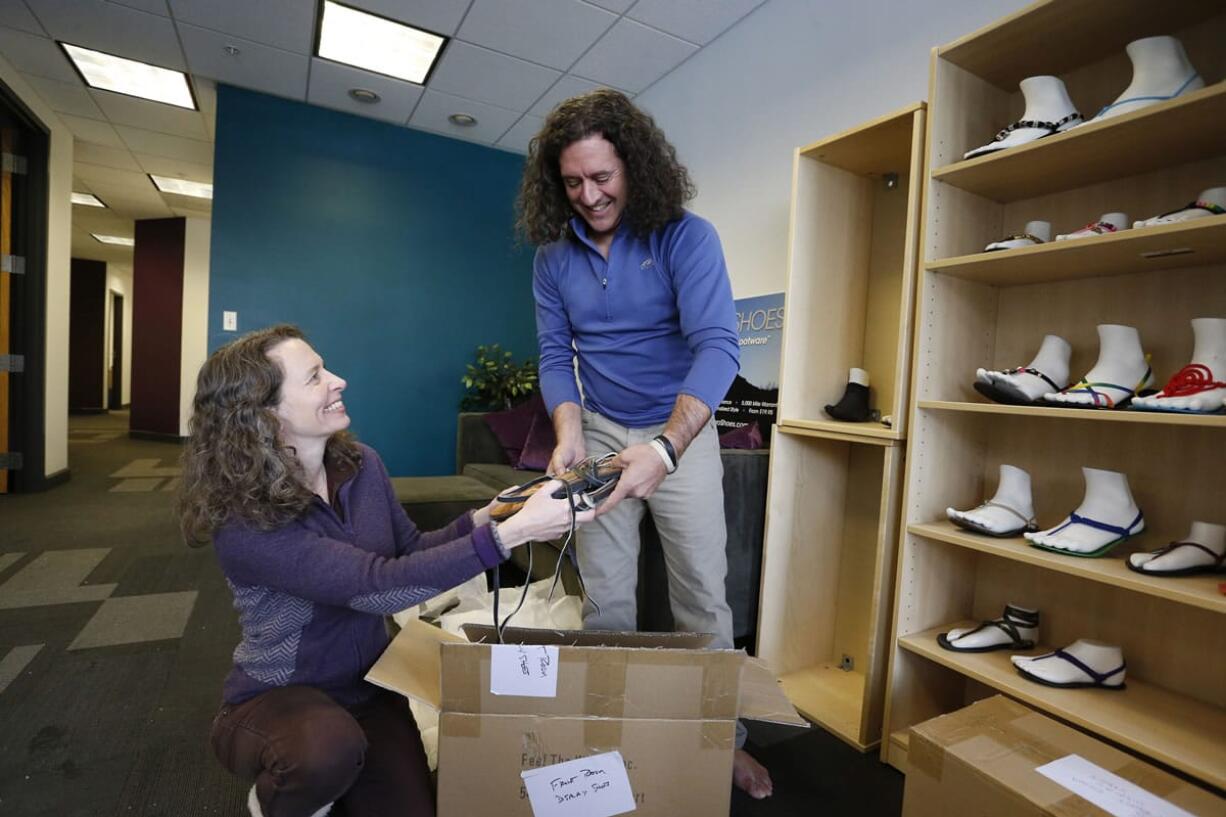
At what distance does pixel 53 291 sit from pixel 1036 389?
5738mm

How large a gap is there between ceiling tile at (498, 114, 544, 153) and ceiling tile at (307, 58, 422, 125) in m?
0.67

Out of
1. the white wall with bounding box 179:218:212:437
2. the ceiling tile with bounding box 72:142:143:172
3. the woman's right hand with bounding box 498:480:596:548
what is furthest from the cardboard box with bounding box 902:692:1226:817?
the white wall with bounding box 179:218:212:437

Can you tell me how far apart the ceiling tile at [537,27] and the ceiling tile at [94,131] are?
11.0 feet

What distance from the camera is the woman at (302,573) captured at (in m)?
1.01

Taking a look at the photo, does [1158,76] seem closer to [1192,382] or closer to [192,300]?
[1192,382]

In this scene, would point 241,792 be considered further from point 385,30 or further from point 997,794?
point 385,30

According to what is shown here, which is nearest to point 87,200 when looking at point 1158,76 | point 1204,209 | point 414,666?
point 414,666

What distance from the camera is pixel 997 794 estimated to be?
1.01m

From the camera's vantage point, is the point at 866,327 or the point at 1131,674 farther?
the point at 866,327

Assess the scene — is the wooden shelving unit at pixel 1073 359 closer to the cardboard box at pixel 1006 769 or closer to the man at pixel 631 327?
the cardboard box at pixel 1006 769

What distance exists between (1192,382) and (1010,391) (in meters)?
0.30

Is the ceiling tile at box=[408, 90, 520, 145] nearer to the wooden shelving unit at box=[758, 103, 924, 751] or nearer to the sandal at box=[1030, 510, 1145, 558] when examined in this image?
the wooden shelving unit at box=[758, 103, 924, 751]

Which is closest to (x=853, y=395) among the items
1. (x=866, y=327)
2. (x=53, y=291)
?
(x=866, y=327)

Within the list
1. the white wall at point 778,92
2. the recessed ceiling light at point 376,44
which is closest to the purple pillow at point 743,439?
the white wall at point 778,92
